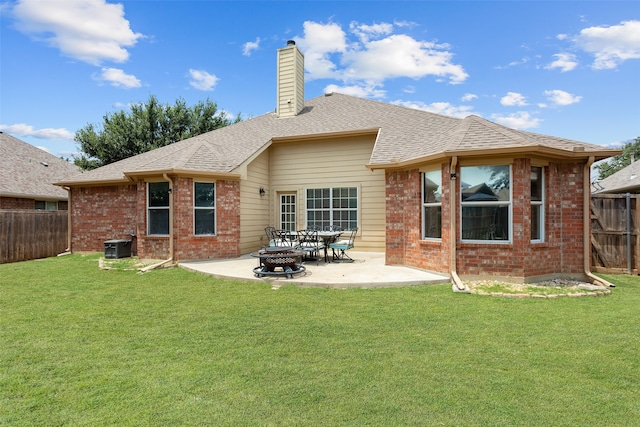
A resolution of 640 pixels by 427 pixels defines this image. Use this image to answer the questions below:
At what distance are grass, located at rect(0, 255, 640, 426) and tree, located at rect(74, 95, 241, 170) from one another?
2079cm

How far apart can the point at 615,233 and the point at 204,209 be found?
11114 mm

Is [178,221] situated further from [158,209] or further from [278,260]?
[278,260]

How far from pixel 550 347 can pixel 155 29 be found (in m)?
15.9

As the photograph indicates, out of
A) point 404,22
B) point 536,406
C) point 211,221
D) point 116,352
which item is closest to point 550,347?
point 536,406

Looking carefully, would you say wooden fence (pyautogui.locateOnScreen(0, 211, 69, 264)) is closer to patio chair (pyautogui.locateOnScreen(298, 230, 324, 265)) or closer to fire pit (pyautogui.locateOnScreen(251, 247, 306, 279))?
fire pit (pyautogui.locateOnScreen(251, 247, 306, 279))

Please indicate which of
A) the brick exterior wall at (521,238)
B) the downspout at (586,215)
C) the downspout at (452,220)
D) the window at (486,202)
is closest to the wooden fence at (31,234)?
the brick exterior wall at (521,238)

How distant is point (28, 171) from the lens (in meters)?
17.4

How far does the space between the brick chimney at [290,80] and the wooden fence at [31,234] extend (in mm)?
9791

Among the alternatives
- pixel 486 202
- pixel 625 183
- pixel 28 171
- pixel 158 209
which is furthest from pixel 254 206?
pixel 625 183

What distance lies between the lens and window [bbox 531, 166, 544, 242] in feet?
24.0

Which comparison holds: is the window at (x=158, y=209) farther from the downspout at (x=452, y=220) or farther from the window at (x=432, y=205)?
the downspout at (x=452, y=220)

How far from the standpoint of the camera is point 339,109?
14297mm

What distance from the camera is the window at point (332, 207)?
12125 millimetres

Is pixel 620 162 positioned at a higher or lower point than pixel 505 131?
higher
